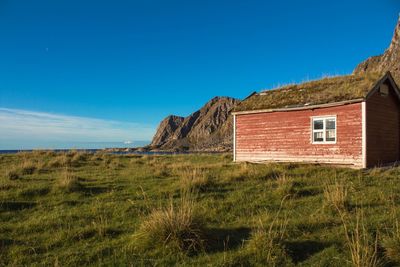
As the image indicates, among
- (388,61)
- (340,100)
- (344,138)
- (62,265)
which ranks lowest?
(62,265)

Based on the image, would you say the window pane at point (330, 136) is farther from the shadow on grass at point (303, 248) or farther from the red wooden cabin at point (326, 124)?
the shadow on grass at point (303, 248)

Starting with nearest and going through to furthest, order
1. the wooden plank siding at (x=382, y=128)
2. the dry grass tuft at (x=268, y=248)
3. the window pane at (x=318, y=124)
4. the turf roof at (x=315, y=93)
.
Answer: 1. the dry grass tuft at (x=268, y=248)
2. the wooden plank siding at (x=382, y=128)
3. the turf roof at (x=315, y=93)
4. the window pane at (x=318, y=124)

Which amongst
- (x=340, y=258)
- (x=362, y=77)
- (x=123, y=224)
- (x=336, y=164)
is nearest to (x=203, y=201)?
(x=123, y=224)

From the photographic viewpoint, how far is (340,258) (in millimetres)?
4750

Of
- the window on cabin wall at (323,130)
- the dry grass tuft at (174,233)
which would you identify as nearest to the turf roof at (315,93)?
the window on cabin wall at (323,130)

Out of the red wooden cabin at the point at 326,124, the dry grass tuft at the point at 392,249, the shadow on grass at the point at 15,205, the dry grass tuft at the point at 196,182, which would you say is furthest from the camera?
the red wooden cabin at the point at 326,124

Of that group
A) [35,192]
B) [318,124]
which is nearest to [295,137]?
[318,124]

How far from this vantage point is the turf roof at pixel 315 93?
16.2 meters

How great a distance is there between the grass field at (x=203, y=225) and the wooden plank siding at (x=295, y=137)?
5330 mm

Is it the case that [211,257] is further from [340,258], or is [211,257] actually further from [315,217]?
[315,217]

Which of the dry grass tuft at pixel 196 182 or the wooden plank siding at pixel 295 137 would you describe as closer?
the dry grass tuft at pixel 196 182

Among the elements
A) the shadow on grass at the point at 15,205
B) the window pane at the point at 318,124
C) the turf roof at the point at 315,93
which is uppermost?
the turf roof at the point at 315,93

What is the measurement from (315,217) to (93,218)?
4.87 m

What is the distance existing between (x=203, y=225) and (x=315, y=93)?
14696 millimetres
